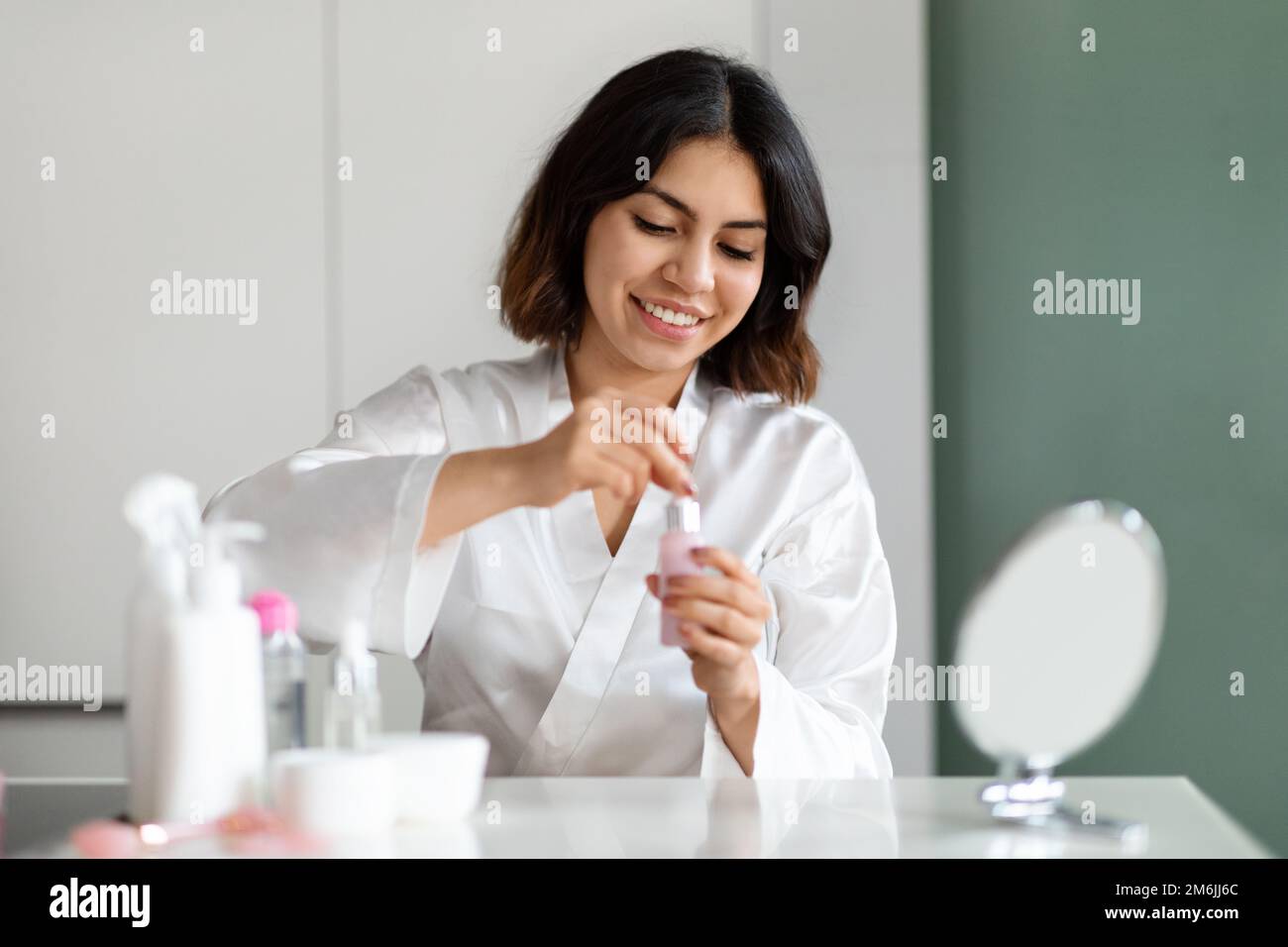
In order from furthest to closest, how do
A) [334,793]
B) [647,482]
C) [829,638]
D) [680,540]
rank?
[829,638] < [647,482] < [680,540] < [334,793]

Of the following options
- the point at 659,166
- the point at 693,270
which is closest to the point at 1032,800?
the point at 693,270

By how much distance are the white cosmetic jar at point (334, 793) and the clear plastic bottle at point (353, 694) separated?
0.31 feet

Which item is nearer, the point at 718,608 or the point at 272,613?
the point at 272,613

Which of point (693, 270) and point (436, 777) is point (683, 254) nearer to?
point (693, 270)

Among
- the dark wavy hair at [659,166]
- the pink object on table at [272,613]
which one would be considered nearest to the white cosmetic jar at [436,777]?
the pink object on table at [272,613]

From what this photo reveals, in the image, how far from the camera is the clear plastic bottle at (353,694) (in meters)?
0.96

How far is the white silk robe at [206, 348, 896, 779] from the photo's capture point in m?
1.29

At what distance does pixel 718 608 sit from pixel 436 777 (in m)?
0.30

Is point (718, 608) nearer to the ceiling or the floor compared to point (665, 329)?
nearer to the floor

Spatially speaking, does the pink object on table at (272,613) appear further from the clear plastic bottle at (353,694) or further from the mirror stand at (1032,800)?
the mirror stand at (1032,800)

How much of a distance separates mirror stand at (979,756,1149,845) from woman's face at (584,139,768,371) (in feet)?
2.28

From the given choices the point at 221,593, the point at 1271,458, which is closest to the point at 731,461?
the point at 1271,458

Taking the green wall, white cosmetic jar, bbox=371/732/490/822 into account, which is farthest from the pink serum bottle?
the green wall

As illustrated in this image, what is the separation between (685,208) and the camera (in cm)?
146
